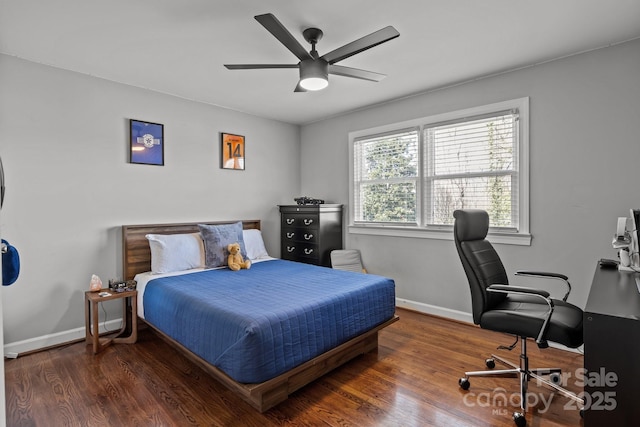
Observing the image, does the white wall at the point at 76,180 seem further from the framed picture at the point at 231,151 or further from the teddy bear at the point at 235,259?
the teddy bear at the point at 235,259

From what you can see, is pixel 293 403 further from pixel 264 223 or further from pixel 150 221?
pixel 264 223

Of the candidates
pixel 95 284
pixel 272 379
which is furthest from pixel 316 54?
pixel 95 284

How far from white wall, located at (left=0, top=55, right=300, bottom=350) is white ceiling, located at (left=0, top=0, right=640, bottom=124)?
0.89ft

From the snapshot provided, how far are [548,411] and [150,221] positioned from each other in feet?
12.3

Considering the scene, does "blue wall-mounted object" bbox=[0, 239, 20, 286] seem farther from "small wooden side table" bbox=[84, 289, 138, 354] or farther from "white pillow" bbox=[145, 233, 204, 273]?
"white pillow" bbox=[145, 233, 204, 273]

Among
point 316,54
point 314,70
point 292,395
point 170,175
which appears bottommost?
point 292,395

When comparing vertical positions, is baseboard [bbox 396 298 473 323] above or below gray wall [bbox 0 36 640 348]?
below

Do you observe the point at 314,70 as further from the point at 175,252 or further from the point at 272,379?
the point at 175,252

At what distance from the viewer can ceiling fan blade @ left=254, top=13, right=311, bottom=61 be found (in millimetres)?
1824

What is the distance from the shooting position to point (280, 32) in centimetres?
195

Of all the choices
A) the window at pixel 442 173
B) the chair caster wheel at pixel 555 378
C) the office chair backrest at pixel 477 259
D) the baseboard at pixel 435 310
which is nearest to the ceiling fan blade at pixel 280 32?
the office chair backrest at pixel 477 259

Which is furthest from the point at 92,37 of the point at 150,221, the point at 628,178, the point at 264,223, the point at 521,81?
the point at 628,178

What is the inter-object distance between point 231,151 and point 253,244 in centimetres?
124

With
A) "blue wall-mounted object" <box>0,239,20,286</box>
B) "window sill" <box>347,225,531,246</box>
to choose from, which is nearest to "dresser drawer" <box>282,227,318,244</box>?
"window sill" <box>347,225,531,246</box>
